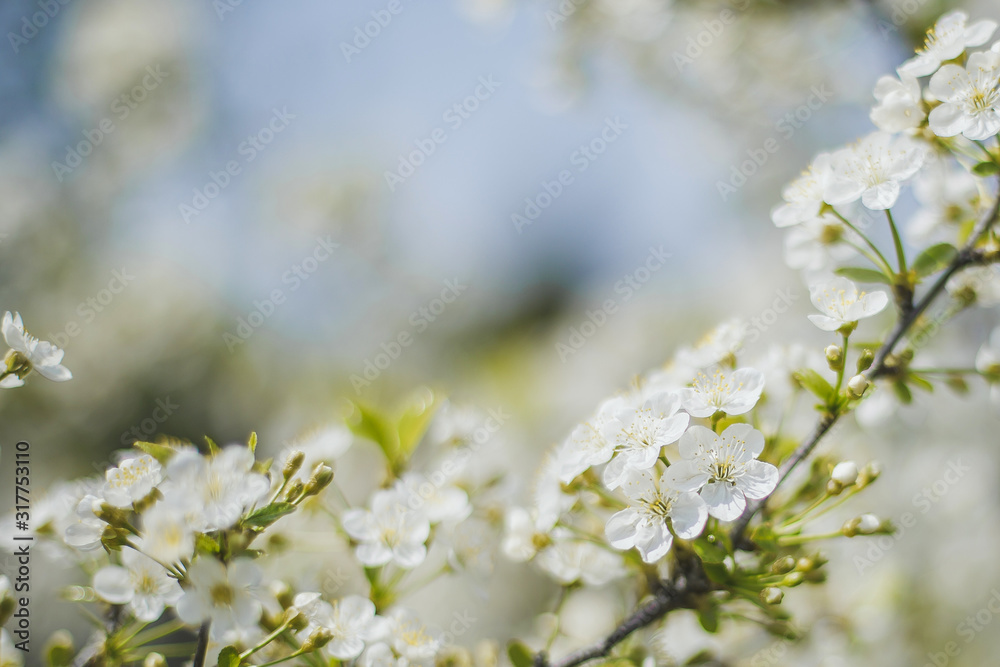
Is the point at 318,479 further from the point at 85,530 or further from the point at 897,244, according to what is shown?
the point at 897,244

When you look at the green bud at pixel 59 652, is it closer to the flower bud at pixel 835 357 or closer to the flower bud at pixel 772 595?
the flower bud at pixel 772 595

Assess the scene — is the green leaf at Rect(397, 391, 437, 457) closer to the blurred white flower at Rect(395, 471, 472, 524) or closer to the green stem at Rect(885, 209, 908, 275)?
the blurred white flower at Rect(395, 471, 472, 524)

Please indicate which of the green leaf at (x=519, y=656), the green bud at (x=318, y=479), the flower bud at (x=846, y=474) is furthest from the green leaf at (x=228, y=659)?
the flower bud at (x=846, y=474)

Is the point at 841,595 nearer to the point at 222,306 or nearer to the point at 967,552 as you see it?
the point at 967,552

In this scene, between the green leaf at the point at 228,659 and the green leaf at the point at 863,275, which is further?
the green leaf at the point at 863,275

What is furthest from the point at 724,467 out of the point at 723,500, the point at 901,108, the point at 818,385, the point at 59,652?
the point at 59,652

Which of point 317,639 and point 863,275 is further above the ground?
point 863,275
